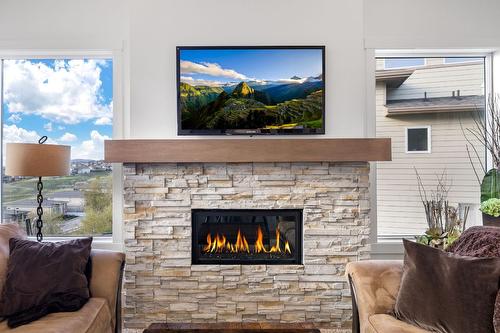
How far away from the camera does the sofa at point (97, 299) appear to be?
185 centimetres

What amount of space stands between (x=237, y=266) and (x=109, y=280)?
961mm

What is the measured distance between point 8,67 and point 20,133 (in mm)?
606

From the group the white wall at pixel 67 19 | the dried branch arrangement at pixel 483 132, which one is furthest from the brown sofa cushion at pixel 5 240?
the dried branch arrangement at pixel 483 132

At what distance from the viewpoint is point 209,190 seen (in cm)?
282

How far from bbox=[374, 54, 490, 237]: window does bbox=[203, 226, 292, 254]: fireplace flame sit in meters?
0.99

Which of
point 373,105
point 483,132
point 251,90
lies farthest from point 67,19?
point 483,132

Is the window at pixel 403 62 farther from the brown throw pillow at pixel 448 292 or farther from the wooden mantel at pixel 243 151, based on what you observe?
the brown throw pillow at pixel 448 292

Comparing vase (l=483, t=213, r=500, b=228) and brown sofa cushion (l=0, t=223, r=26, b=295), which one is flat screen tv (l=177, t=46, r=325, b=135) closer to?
brown sofa cushion (l=0, t=223, r=26, b=295)

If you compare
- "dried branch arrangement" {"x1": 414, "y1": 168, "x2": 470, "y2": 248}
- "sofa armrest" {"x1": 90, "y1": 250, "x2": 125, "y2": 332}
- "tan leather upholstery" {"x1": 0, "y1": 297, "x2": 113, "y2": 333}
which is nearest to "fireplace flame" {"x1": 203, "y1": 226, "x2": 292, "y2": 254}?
"sofa armrest" {"x1": 90, "y1": 250, "x2": 125, "y2": 332}

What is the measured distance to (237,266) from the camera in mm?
2820

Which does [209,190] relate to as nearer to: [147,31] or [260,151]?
[260,151]

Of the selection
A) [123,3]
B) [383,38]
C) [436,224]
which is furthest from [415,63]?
[123,3]

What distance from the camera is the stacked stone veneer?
2809 mm

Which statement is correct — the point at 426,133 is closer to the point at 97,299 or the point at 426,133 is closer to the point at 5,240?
the point at 97,299
